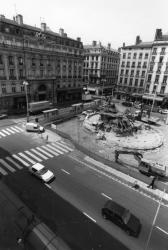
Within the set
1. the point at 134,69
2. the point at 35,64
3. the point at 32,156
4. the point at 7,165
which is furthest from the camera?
the point at 134,69

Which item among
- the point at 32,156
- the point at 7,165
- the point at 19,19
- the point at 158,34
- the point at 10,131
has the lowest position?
the point at 7,165

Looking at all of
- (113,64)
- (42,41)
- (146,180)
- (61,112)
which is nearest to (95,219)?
(146,180)

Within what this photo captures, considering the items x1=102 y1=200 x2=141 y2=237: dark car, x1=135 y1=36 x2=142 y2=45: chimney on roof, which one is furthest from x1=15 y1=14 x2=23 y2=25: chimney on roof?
x1=102 y1=200 x2=141 y2=237: dark car

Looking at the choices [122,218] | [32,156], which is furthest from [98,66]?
[122,218]

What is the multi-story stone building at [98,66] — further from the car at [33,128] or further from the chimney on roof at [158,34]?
the car at [33,128]

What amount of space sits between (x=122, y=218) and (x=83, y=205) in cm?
446

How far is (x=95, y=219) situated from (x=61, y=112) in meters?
37.3

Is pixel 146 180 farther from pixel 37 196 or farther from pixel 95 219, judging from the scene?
pixel 37 196

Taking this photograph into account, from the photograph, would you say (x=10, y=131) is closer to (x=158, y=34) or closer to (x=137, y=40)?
(x=158, y=34)

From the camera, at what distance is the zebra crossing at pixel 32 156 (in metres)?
23.0

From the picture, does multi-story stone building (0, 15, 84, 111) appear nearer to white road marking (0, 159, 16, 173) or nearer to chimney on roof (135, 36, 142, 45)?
chimney on roof (135, 36, 142, 45)

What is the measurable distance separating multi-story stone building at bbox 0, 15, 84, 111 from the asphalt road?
31737mm

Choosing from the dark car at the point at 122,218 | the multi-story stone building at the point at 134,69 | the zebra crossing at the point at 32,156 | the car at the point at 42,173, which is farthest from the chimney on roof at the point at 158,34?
the dark car at the point at 122,218

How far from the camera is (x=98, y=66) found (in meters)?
81.8
